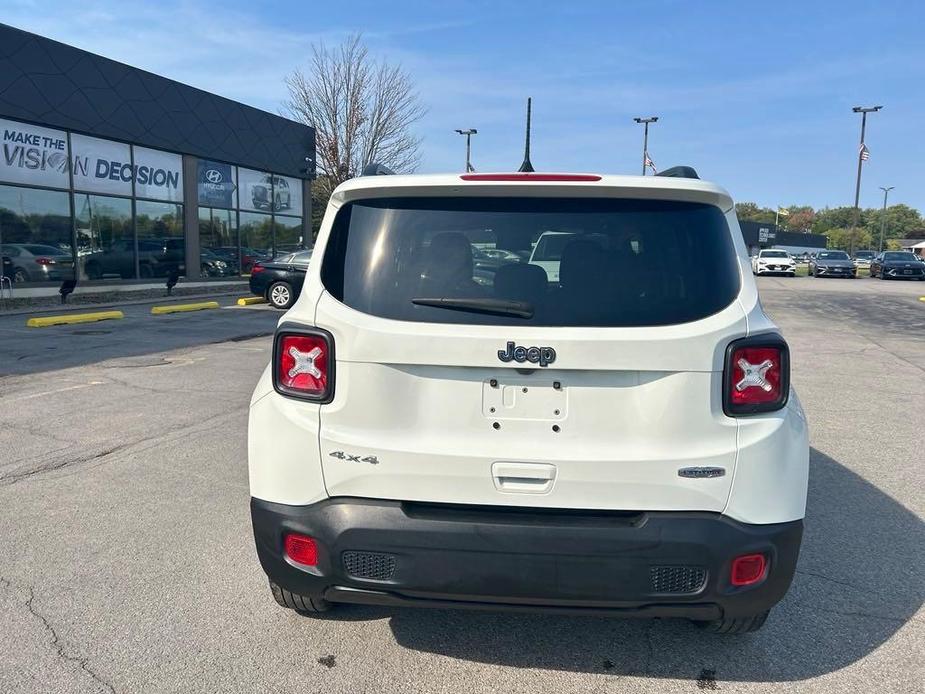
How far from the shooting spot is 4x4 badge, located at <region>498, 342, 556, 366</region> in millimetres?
2387

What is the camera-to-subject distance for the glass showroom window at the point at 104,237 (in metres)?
19.0

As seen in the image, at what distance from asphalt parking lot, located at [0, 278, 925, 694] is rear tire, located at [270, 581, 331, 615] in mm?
91

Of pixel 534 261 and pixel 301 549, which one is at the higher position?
pixel 534 261

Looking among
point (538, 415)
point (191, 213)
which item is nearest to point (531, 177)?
point (538, 415)

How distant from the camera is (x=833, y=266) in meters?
37.1

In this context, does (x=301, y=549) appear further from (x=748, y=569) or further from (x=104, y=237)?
(x=104, y=237)

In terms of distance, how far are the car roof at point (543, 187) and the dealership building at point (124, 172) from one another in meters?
17.8

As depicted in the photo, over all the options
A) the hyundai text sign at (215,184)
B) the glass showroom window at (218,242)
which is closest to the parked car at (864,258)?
the glass showroom window at (218,242)

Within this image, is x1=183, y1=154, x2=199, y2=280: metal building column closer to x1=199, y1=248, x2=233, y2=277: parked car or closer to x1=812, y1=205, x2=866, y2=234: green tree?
x1=199, y1=248, x2=233, y2=277: parked car

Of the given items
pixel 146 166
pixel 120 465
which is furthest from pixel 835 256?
pixel 120 465

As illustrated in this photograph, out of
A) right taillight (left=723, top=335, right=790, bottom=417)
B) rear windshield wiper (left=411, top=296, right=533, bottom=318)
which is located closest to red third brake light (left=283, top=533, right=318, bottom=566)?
rear windshield wiper (left=411, top=296, right=533, bottom=318)

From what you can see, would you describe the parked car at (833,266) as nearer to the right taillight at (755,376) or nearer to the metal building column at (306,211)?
the metal building column at (306,211)

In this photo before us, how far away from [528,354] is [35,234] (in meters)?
19.1

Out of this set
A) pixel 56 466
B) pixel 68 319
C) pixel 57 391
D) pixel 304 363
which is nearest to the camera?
pixel 304 363
